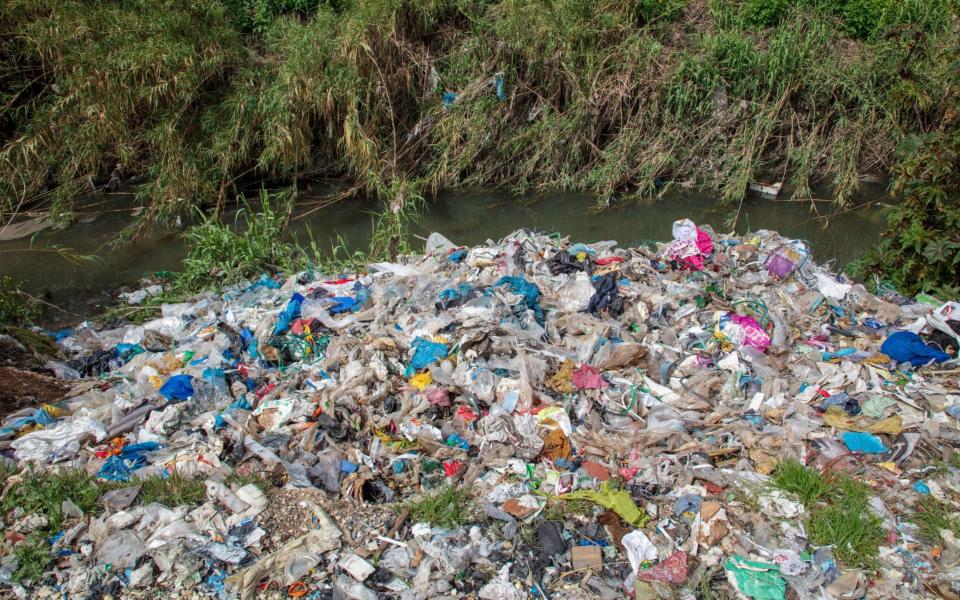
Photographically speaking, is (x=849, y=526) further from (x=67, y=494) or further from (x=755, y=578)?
(x=67, y=494)

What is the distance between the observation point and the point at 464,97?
27.4 ft

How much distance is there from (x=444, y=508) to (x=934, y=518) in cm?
191

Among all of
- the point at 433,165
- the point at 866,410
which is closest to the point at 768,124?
the point at 433,165

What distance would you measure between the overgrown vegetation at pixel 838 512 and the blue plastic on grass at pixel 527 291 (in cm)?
174

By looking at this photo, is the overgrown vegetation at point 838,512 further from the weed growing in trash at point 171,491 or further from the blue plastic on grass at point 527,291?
the weed growing in trash at point 171,491

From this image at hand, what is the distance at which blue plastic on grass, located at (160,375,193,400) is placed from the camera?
12.5ft

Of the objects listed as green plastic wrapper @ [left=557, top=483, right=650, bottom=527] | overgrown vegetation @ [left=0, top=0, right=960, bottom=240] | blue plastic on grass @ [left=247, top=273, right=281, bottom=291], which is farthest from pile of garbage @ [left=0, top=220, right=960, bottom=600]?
overgrown vegetation @ [left=0, top=0, right=960, bottom=240]

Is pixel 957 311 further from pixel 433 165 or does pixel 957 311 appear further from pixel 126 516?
pixel 433 165

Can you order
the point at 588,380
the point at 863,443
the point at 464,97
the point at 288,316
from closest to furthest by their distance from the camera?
the point at 863,443 → the point at 588,380 → the point at 288,316 → the point at 464,97

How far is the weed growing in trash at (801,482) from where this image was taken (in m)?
2.83

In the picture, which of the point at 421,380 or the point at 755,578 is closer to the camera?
the point at 755,578

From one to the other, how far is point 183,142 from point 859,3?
8153 mm

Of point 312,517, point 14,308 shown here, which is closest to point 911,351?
point 312,517

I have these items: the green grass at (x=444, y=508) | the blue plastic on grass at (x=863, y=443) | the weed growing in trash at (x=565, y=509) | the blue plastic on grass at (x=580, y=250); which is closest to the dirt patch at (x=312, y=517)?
the green grass at (x=444, y=508)
